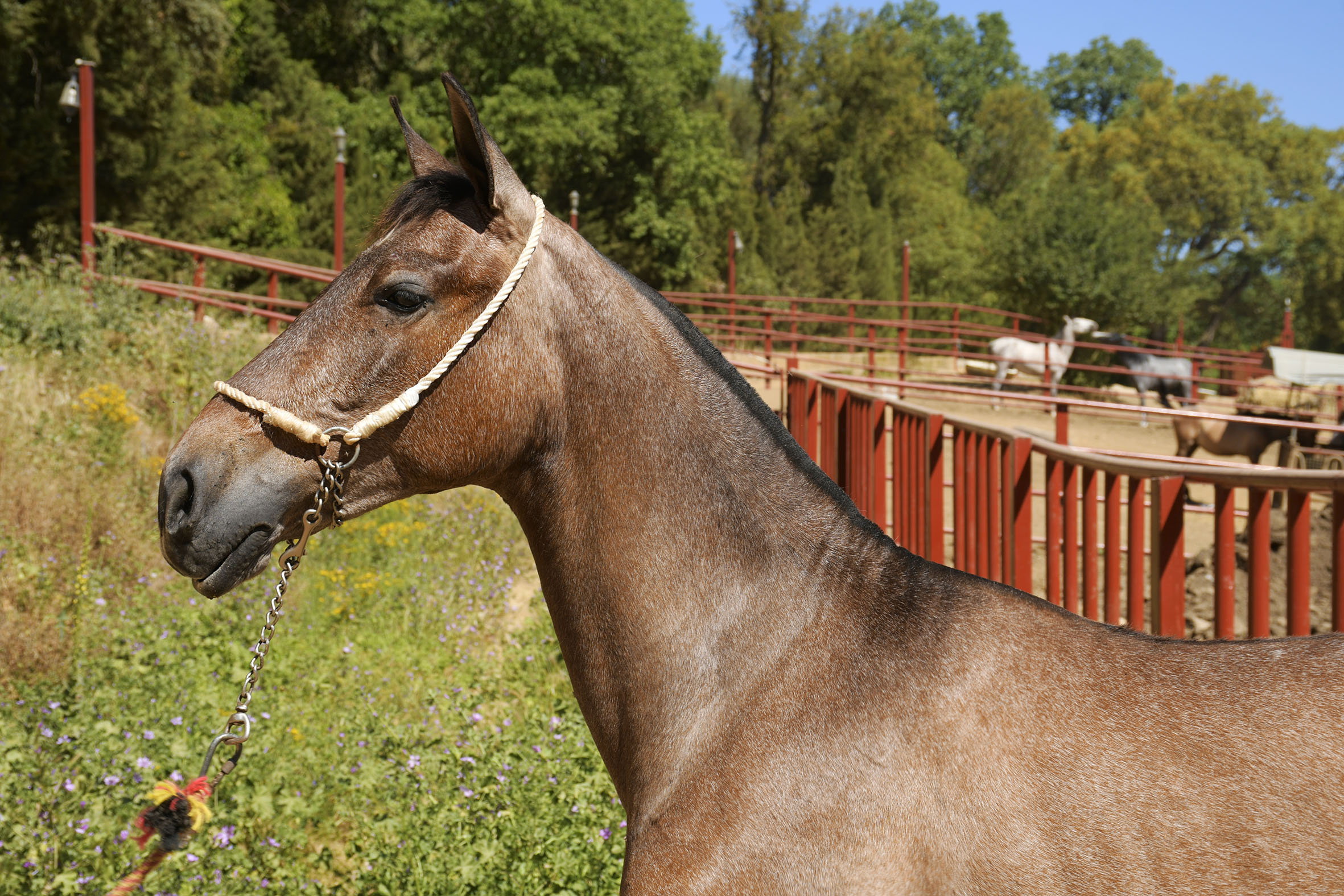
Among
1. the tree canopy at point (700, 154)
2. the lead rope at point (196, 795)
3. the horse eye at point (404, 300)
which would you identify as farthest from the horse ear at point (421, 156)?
the tree canopy at point (700, 154)

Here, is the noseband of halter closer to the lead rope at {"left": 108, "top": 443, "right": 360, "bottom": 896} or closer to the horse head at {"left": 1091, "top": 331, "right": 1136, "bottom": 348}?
the lead rope at {"left": 108, "top": 443, "right": 360, "bottom": 896}

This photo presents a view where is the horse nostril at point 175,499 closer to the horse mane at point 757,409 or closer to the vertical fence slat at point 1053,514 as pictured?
the horse mane at point 757,409

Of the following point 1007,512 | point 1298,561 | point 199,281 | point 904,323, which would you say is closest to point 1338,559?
point 1298,561

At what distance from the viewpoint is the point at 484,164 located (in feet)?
5.49

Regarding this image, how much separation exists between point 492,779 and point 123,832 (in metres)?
1.16

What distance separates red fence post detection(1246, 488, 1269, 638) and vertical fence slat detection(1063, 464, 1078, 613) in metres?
0.74

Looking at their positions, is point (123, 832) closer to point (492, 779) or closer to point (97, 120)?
point (492, 779)

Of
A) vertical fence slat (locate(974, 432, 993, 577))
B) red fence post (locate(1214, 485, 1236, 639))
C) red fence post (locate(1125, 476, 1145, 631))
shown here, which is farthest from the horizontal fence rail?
red fence post (locate(1214, 485, 1236, 639))

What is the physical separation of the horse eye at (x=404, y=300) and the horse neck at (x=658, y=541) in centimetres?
24

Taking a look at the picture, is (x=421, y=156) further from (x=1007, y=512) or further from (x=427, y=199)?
(x=1007, y=512)

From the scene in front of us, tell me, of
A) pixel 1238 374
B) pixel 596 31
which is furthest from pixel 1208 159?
pixel 596 31

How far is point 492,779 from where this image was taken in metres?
3.31

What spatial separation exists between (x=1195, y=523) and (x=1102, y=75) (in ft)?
267

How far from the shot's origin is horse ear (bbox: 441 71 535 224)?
158cm
